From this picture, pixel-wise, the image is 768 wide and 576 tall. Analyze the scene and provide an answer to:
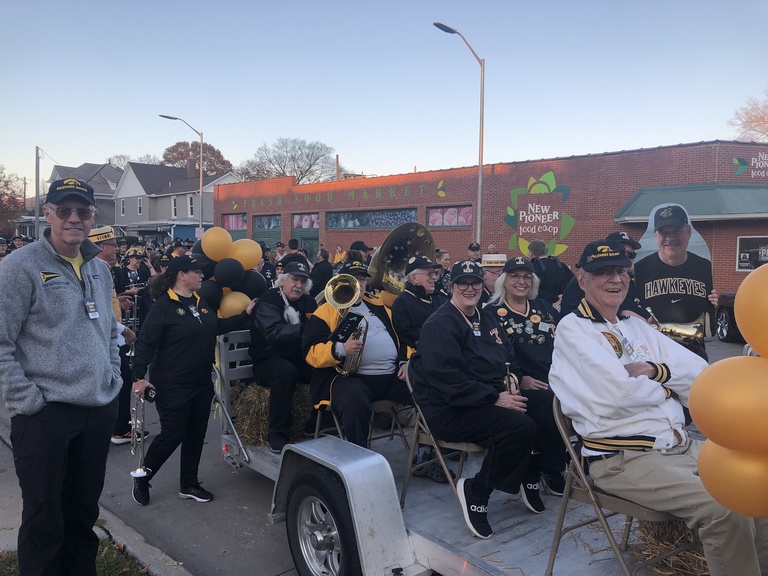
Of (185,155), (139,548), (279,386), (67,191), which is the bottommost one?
(139,548)

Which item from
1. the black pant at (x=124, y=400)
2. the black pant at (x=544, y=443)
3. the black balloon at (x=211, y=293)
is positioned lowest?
the black pant at (x=124, y=400)

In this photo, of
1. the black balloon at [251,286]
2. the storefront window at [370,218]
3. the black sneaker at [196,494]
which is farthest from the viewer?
the storefront window at [370,218]

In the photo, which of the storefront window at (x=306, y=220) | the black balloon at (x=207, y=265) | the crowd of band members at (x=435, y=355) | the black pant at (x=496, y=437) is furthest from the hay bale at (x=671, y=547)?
the storefront window at (x=306, y=220)

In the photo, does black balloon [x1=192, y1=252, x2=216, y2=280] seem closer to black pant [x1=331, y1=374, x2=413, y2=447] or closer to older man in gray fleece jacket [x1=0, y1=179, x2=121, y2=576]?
black pant [x1=331, y1=374, x2=413, y2=447]

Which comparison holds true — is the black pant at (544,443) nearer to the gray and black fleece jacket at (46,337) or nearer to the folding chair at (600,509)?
the folding chair at (600,509)

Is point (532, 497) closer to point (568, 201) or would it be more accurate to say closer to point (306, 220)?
point (568, 201)

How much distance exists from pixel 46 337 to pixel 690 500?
3.18 meters

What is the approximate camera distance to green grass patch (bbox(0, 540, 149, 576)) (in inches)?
150

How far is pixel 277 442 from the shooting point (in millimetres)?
4754

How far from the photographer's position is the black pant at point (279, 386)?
15.9 ft

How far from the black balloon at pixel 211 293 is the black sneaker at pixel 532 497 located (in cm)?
349

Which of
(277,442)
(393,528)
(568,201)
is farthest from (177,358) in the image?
(568,201)

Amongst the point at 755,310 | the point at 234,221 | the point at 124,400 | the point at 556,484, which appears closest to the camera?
the point at 755,310

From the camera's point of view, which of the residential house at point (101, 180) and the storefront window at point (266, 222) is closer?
the storefront window at point (266, 222)
